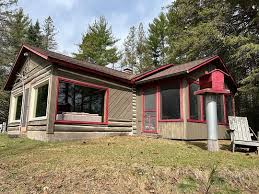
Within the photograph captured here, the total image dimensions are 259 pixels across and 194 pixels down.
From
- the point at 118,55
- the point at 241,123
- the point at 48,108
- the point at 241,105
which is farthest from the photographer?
the point at 118,55

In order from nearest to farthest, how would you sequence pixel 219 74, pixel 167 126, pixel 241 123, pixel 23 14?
pixel 219 74 < pixel 241 123 < pixel 167 126 < pixel 23 14

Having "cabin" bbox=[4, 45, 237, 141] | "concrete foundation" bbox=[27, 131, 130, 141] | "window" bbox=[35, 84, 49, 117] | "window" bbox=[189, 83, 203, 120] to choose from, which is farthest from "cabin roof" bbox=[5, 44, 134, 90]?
"window" bbox=[189, 83, 203, 120]

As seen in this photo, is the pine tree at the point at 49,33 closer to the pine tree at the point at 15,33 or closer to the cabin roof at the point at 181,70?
the pine tree at the point at 15,33

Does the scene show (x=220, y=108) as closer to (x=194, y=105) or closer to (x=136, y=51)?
(x=194, y=105)

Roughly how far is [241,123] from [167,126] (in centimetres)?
329

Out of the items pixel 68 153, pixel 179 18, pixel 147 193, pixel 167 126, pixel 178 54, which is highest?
pixel 179 18

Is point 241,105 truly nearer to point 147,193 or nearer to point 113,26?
point 147,193

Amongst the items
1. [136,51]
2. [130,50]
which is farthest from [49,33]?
[136,51]

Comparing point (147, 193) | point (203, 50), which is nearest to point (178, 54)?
point (203, 50)

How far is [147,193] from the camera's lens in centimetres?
430

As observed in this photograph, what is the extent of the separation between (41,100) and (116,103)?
3.55 meters

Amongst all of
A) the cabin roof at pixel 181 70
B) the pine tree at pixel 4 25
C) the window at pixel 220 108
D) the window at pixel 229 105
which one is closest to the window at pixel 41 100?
the cabin roof at pixel 181 70

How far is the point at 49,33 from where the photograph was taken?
38906 millimetres

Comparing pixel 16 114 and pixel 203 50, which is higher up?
pixel 203 50
